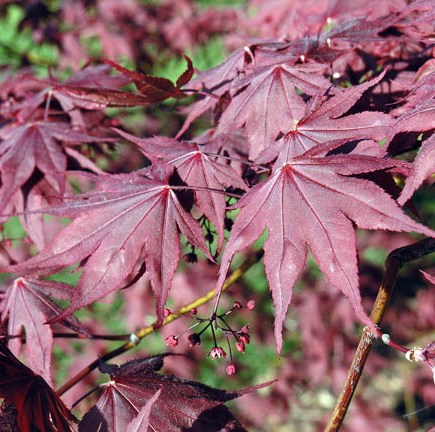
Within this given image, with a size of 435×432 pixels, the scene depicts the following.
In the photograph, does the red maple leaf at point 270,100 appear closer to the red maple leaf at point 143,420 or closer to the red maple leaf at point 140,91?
the red maple leaf at point 140,91

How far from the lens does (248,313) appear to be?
336cm

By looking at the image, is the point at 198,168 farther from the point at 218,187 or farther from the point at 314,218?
the point at 314,218

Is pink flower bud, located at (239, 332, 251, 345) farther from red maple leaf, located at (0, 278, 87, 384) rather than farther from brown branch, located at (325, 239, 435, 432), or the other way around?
red maple leaf, located at (0, 278, 87, 384)

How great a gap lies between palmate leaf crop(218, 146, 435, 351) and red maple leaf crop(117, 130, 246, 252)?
105 mm

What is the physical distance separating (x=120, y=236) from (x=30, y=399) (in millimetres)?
290

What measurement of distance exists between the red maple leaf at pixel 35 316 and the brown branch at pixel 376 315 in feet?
1.56

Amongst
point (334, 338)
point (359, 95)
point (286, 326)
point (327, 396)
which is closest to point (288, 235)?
point (359, 95)

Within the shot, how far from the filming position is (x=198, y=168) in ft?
3.54

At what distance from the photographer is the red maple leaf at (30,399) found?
36.6 inches

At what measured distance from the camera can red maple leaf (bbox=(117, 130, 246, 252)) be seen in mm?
1023

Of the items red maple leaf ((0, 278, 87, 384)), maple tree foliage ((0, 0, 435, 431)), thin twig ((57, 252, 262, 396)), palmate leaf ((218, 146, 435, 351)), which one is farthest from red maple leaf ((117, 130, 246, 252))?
red maple leaf ((0, 278, 87, 384))

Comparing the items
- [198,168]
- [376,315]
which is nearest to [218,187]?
[198,168]

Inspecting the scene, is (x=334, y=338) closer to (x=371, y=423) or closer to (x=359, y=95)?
(x=371, y=423)

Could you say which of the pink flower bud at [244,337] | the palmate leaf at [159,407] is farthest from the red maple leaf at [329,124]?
the palmate leaf at [159,407]
